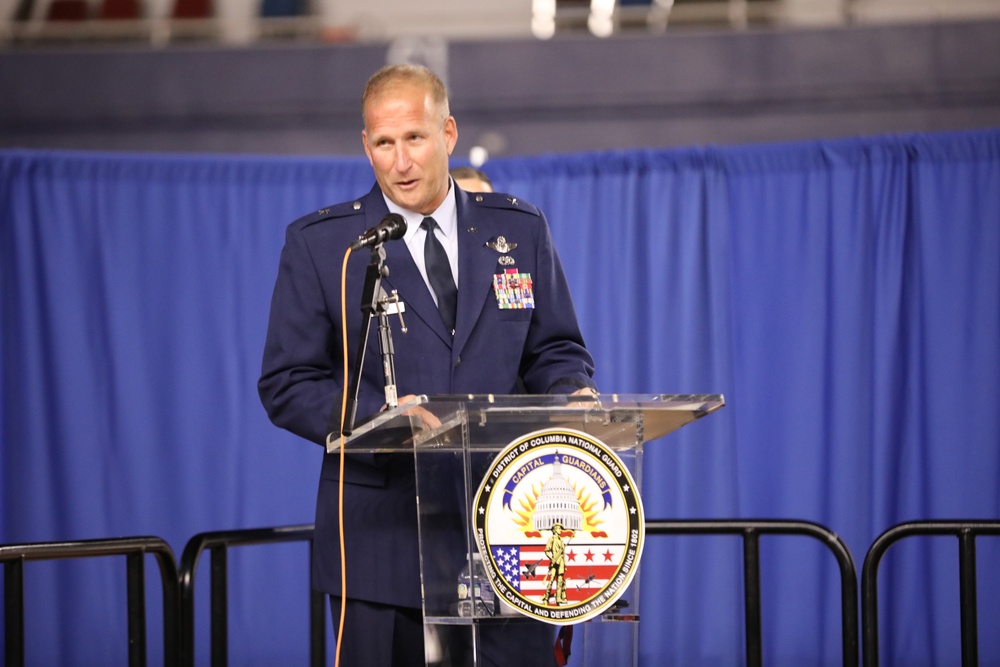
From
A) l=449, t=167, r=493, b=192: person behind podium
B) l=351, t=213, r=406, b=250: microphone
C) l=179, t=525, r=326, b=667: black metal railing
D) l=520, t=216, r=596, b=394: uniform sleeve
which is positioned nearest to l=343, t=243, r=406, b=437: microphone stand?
l=351, t=213, r=406, b=250: microphone

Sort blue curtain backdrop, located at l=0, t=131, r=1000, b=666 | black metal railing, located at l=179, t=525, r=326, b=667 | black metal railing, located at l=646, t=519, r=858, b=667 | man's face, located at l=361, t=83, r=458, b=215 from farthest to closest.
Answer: blue curtain backdrop, located at l=0, t=131, r=1000, b=666
black metal railing, located at l=646, t=519, r=858, b=667
black metal railing, located at l=179, t=525, r=326, b=667
man's face, located at l=361, t=83, r=458, b=215

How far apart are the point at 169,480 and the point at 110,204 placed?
1.38m

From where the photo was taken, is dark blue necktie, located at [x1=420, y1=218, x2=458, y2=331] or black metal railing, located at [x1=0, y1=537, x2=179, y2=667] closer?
dark blue necktie, located at [x1=420, y1=218, x2=458, y2=331]

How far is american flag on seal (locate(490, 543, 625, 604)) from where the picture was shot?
5.96 feet

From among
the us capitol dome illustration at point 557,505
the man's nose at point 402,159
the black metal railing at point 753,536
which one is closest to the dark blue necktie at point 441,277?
the man's nose at point 402,159

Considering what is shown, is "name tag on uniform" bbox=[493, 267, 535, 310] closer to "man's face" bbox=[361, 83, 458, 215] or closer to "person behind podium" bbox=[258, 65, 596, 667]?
"person behind podium" bbox=[258, 65, 596, 667]

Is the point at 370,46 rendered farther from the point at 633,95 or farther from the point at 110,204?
the point at 110,204

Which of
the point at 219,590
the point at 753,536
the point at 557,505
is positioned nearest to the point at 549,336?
the point at 557,505

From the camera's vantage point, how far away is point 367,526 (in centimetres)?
214

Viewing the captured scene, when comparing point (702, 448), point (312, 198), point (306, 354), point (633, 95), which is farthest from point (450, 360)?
point (633, 95)

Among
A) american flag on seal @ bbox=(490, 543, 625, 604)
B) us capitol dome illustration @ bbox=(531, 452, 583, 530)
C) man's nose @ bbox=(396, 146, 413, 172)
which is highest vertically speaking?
man's nose @ bbox=(396, 146, 413, 172)

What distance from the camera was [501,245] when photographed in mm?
2348

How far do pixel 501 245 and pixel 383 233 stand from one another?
48cm

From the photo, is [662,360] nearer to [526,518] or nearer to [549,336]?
[549,336]
